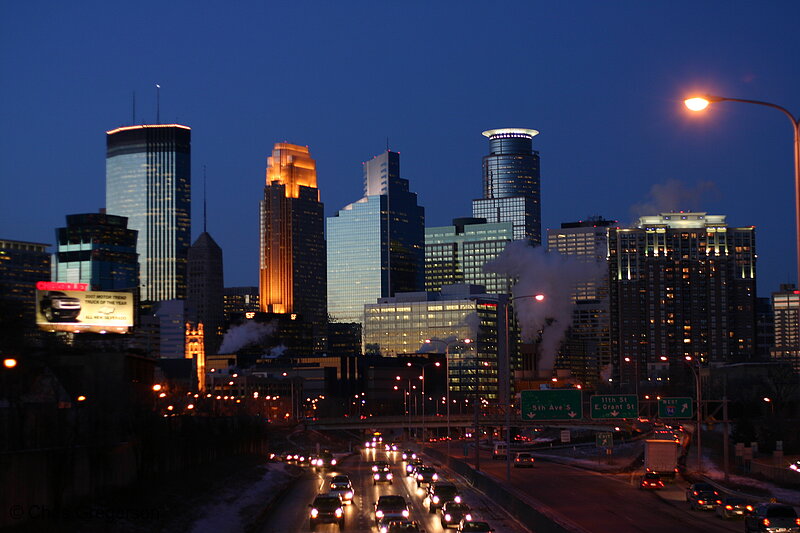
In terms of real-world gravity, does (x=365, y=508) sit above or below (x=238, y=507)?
above

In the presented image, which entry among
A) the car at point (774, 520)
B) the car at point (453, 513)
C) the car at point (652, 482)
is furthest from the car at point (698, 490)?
the car at point (453, 513)

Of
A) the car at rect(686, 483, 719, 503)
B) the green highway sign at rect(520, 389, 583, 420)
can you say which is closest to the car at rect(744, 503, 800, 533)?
the car at rect(686, 483, 719, 503)

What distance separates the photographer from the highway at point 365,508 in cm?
5766

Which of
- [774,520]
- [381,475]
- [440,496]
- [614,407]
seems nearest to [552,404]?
[614,407]

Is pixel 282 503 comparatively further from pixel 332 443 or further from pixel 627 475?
pixel 332 443

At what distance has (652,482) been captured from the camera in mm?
80750

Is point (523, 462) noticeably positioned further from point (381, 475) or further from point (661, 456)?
point (661, 456)

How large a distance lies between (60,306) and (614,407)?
55.8m

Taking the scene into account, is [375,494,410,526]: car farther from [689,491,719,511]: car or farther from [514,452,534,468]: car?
[514,452,534,468]: car

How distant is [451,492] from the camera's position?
222ft

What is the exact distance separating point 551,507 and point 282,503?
19.4 metres

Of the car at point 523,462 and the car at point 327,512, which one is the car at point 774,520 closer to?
the car at point 327,512

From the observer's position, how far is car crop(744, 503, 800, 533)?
158 ft

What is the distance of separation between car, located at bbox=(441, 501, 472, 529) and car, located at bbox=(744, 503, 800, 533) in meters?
13.8
